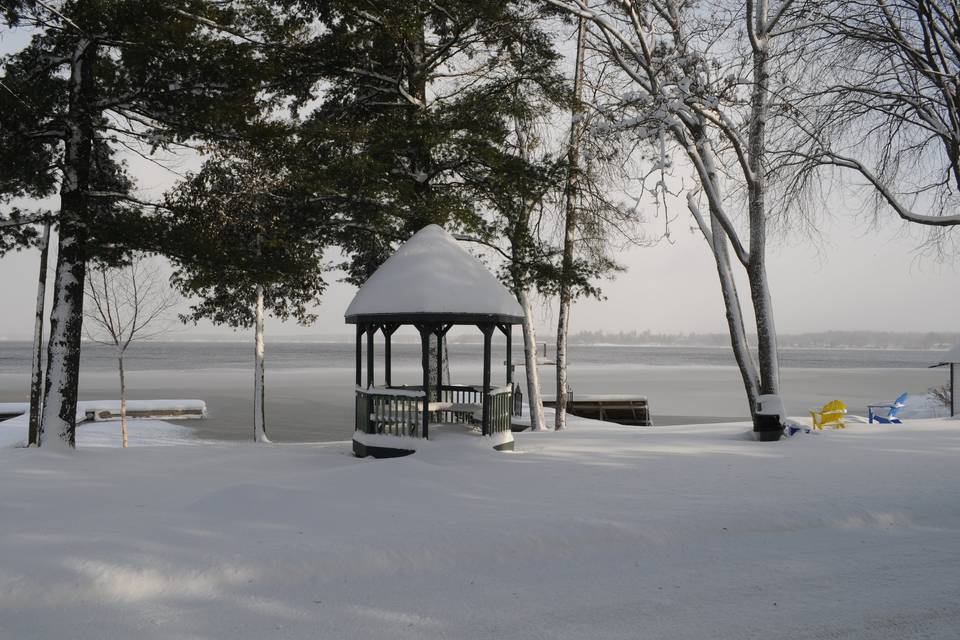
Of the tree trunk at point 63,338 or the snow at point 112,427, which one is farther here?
the snow at point 112,427

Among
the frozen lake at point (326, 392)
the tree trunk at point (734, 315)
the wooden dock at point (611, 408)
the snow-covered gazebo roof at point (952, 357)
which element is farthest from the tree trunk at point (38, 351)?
the snow-covered gazebo roof at point (952, 357)

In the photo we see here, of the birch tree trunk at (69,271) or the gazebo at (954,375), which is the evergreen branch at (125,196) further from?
the gazebo at (954,375)

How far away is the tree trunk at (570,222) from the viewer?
15359mm

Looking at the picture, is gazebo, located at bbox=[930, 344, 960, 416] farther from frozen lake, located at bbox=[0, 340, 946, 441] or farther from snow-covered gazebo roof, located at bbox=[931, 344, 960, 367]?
frozen lake, located at bbox=[0, 340, 946, 441]

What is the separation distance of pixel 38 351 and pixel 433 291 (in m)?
13.0

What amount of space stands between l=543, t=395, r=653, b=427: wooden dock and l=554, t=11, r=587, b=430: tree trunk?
27.1 ft

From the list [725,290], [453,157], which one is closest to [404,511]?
[453,157]

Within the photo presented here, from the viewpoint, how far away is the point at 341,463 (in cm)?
1113

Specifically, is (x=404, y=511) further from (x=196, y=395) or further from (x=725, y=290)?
(x=196, y=395)

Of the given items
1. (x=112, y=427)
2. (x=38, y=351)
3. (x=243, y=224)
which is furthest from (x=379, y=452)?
(x=112, y=427)

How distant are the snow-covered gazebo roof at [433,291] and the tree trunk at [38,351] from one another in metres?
11.0

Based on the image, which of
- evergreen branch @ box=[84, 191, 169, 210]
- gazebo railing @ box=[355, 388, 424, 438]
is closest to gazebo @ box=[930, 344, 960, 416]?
gazebo railing @ box=[355, 388, 424, 438]

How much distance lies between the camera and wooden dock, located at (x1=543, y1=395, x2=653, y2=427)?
89.9 ft

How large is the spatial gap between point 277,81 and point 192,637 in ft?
40.5
